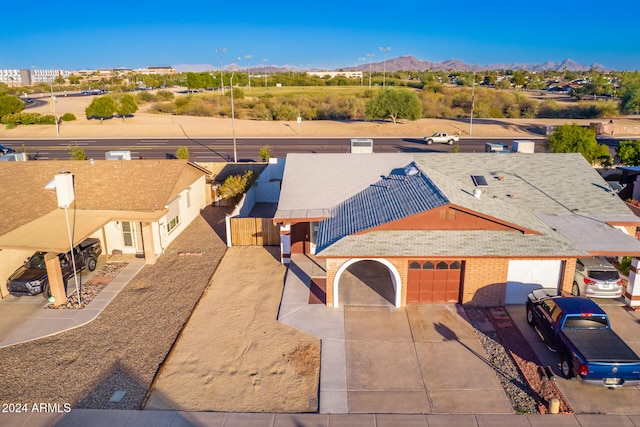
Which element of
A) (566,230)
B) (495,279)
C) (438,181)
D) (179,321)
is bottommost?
(179,321)

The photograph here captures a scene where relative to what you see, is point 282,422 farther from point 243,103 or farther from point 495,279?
point 243,103

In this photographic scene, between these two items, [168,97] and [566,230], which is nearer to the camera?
[566,230]

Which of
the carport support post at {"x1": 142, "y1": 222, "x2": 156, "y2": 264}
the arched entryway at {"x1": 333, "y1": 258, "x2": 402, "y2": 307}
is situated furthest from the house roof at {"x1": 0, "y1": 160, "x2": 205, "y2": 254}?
the arched entryway at {"x1": 333, "y1": 258, "x2": 402, "y2": 307}

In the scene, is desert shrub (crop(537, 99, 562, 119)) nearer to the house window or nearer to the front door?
the house window

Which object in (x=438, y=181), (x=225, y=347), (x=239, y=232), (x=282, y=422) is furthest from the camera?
(x=239, y=232)

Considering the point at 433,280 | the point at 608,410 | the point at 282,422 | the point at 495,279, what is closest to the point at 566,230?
the point at 495,279

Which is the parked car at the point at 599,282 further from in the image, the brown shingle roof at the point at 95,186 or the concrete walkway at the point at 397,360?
the brown shingle roof at the point at 95,186
